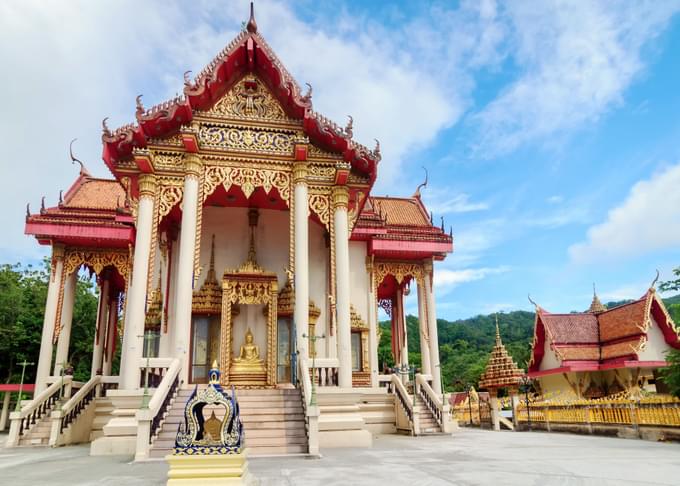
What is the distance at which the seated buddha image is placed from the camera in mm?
11703

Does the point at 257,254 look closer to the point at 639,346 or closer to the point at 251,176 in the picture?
the point at 251,176

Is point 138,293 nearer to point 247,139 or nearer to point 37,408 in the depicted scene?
point 247,139

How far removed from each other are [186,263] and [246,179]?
7.47ft

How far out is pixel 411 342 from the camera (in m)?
48.3

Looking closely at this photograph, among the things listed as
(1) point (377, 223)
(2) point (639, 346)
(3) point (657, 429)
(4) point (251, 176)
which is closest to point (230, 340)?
(4) point (251, 176)

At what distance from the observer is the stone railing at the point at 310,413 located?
7.28m

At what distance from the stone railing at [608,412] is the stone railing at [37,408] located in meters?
12.3

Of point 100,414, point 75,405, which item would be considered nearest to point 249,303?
point 100,414

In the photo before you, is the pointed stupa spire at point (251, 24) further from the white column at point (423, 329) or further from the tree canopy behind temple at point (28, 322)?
the tree canopy behind temple at point (28, 322)

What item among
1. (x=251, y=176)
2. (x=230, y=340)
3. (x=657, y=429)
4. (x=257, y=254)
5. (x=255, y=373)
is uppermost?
(x=251, y=176)

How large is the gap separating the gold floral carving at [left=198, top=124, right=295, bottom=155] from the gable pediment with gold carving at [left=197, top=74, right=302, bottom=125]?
0.28 meters

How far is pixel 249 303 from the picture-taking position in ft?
40.1

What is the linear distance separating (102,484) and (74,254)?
1137cm

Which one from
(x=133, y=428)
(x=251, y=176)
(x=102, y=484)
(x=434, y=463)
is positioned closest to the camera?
(x=102, y=484)
